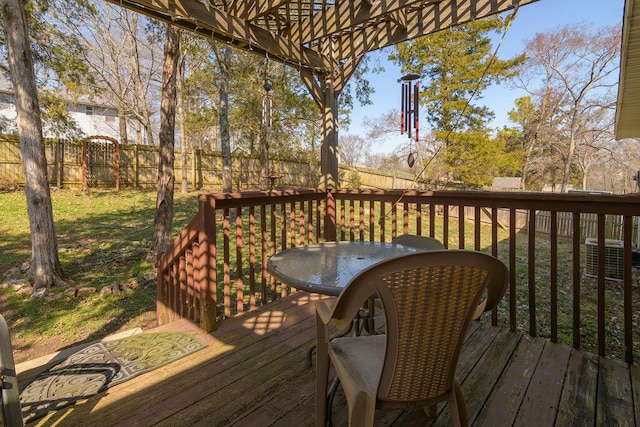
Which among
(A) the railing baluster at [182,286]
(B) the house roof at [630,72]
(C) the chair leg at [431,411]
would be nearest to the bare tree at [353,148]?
(B) the house roof at [630,72]

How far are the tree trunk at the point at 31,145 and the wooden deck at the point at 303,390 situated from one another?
3.09 meters

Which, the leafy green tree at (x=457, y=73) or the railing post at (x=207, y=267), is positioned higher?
the leafy green tree at (x=457, y=73)

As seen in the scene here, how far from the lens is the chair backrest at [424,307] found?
943 millimetres

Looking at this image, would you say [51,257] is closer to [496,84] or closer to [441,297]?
[441,297]

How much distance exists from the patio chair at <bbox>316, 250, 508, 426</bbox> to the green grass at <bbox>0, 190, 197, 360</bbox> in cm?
312

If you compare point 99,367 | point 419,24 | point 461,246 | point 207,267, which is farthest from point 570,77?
point 99,367

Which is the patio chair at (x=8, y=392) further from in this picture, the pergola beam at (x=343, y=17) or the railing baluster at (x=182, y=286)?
the pergola beam at (x=343, y=17)

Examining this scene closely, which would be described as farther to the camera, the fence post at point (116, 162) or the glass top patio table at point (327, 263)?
the fence post at point (116, 162)

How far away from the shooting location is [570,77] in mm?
14594

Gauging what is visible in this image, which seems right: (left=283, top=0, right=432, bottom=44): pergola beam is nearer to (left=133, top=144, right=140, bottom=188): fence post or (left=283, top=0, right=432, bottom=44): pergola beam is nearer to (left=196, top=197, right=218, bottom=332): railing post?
(left=196, top=197, right=218, bottom=332): railing post

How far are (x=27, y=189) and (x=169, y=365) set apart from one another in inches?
133

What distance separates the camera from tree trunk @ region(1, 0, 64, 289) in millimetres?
3729

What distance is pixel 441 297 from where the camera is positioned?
3.22ft

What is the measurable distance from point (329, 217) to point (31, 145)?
11.4ft
